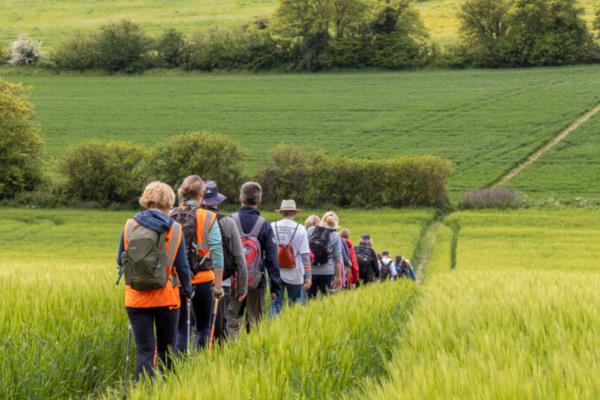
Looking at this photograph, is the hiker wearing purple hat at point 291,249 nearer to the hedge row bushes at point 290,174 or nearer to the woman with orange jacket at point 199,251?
the woman with orange jacket at point 199,251

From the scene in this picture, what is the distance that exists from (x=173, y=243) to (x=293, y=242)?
13.0 ft

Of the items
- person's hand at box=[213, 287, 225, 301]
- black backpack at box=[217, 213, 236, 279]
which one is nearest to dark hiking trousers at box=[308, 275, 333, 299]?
black backpack at box=[217, 213, 236, 279]

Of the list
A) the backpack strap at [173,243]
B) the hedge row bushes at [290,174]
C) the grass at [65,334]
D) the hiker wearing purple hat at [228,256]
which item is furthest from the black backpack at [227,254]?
the hedge row bushes at [290,174]

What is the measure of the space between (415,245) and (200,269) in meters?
26.2

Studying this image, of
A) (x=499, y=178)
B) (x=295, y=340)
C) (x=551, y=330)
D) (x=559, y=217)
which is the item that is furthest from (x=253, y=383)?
(x=499, y=178)

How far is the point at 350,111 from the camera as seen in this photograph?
71.0m

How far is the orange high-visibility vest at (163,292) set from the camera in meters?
9.03

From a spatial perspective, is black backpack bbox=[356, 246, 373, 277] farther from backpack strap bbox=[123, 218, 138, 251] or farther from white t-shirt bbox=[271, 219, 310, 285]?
backpack strap bbox=[123, 218, 138, 251]

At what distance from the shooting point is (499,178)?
5103 cm

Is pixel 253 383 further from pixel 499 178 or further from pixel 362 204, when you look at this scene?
pixel 499 178

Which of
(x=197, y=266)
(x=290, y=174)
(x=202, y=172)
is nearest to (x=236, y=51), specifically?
A: (x=202, y=172)

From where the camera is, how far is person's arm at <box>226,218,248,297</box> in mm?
10570

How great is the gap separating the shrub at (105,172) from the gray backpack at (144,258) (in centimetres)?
3963

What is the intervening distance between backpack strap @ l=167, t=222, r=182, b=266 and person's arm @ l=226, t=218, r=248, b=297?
4.72 feet
